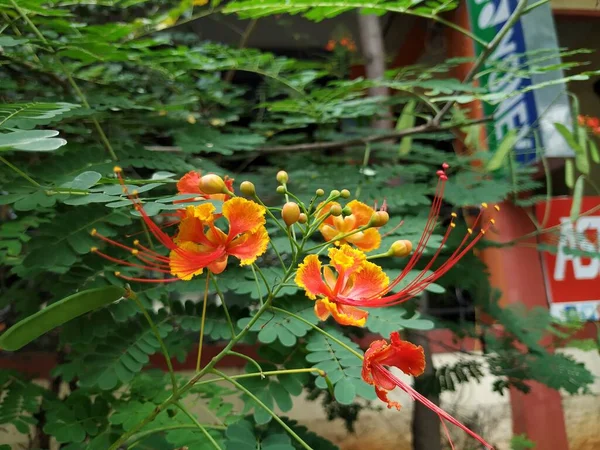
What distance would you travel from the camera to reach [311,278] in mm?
464

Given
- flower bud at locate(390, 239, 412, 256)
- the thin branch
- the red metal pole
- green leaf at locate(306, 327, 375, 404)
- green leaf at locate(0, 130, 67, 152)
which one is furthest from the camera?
the red metal pole

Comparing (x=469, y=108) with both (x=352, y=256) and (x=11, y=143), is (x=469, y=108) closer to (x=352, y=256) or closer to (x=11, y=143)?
(x=352, y=256)

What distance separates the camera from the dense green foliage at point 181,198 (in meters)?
0.63

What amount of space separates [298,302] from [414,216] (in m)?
0.36

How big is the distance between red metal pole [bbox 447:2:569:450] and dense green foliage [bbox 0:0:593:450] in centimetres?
9

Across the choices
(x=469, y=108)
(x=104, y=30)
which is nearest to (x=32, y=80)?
(x=104, y=30)

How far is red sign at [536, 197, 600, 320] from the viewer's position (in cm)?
136

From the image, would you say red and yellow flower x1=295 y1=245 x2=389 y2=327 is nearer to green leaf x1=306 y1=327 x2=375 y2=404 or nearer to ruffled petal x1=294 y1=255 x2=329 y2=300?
ruffled petal x1=294 y1=255 x2=329 y2=300

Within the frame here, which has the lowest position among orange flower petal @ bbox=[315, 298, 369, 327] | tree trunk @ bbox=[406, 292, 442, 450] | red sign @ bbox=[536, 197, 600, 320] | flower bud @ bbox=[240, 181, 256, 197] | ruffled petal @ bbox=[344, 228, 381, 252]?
tree trunk @ bbox=[406, 292, 442, 450]

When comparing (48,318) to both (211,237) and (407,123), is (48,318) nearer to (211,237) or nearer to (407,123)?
(211,237)

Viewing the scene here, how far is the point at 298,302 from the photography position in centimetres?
71

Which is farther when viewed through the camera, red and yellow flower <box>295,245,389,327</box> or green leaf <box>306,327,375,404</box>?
green leaf <box>306,327,375,404</box>

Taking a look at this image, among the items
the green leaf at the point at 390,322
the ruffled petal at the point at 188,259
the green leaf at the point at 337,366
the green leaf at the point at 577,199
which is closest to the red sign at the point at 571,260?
the green leaf at the point at 577,199

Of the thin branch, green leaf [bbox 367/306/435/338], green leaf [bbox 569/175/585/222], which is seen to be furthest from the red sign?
green leaf [bbox 367/306/435/338]
